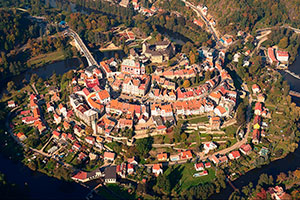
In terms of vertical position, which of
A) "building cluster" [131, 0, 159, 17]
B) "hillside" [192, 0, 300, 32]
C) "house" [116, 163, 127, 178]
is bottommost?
"house" [116, 163, 127, 178]

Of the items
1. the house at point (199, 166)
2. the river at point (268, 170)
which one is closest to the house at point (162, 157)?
the house at point (199, 166)

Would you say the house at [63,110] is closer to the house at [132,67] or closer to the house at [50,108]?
the house at [50,108]

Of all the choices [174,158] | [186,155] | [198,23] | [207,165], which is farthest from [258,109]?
[198,23]

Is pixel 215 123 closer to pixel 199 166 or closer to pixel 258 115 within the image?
pixel 199 166

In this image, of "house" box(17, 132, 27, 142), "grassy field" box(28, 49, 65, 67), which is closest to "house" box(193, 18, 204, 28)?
"grassy field" box(28, 49, 65, 67)

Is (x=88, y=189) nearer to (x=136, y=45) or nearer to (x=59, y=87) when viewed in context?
(x=59, y=87)

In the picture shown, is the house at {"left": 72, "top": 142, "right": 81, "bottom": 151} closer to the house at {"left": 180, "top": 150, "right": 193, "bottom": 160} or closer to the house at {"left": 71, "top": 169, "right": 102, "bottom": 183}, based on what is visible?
the house at {"left": 71, "top": 169, "right": 102, "bottom": 183}
